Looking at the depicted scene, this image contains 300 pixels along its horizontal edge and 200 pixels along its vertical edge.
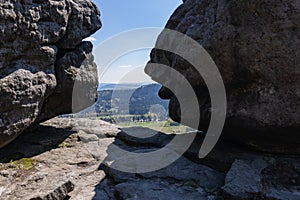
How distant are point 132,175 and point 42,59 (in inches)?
223

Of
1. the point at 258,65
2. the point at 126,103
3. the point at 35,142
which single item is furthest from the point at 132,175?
the point at 126,103

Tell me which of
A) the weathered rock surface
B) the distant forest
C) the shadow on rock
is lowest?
the shadow on rock

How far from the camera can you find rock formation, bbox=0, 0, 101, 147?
25.8ft

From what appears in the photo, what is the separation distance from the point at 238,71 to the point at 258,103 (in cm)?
130

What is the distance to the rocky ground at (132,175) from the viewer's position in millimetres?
6398

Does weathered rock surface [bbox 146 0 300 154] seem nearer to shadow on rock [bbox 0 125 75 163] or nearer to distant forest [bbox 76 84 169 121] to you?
distant forest [bbox 76 84 169 121]

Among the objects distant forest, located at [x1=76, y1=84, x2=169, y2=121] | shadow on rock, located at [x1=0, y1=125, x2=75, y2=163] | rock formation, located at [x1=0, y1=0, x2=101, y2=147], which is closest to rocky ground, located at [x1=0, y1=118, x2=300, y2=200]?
shadow on rock, located at [x1=0, y1=125, x2=75, y2=163]

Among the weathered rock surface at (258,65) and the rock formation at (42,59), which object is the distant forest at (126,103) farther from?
the weathered rock surface at (258,65)

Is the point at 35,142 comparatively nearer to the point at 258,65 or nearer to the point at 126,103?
the point at 126,103

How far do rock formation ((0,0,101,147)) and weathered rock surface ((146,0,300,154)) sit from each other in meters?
5.46

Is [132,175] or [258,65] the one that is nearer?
[258,65]

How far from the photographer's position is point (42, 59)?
925 centimetres

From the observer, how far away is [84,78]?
11688 millimetres

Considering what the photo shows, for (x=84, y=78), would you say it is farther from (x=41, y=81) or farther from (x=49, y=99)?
(x=41, y=81)
